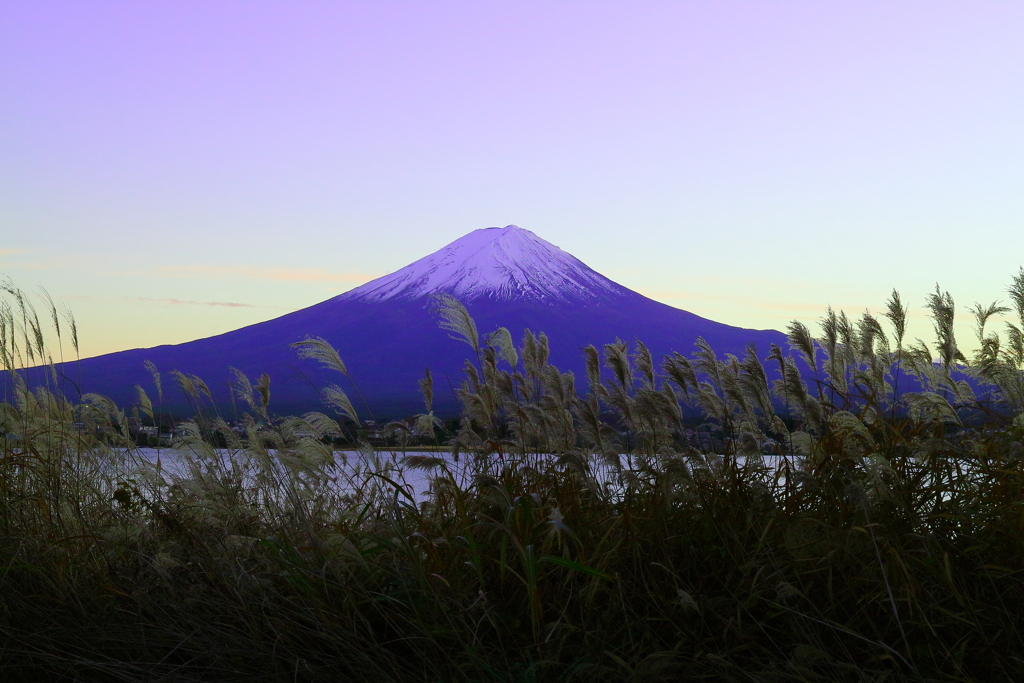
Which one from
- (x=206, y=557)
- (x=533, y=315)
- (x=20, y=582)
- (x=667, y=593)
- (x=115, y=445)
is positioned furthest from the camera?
(x=533, y=315)

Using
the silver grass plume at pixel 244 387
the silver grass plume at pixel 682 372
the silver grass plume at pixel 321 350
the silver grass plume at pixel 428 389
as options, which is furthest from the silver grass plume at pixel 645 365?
the silver grass plume at pixel 244 387

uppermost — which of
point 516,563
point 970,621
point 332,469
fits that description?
point 332,469

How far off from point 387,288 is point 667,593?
67239mm

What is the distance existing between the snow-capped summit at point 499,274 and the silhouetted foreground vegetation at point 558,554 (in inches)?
2243

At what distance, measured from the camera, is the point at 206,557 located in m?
3.30

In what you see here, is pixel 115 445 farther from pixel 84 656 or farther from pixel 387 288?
pixel 387 288

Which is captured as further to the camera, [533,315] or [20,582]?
[533,315]

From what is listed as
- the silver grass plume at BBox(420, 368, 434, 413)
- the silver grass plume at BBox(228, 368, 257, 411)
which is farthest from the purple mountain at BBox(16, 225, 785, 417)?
the silver grass plume at BBox(420, 368, 434, 413)

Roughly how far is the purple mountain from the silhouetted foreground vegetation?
51456 mm

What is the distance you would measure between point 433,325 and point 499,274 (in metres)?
6.83

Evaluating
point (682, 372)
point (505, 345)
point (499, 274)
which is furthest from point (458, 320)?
point (499, 274)

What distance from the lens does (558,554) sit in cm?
309

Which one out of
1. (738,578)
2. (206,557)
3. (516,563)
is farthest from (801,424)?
(206,557)

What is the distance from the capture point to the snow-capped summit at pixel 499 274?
211ft
